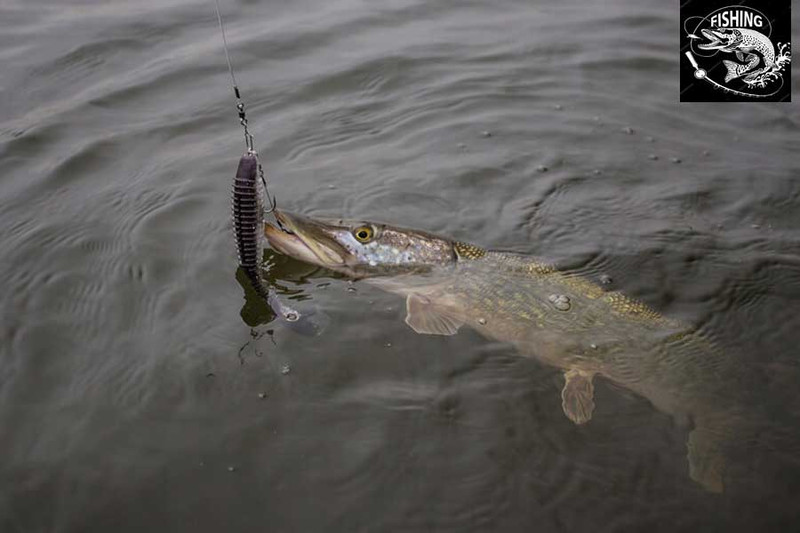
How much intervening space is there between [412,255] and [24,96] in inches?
178

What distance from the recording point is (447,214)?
211 inches

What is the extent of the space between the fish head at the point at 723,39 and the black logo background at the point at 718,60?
0.40 ft

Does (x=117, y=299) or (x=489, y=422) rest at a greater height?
(x=117, y=299)

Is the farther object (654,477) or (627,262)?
(627,262)

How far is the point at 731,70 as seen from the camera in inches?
291

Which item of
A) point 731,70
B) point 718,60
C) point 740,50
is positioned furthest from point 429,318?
point 740,50

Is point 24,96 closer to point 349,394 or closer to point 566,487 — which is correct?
point 349,394

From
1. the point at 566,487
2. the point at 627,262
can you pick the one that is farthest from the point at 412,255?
the point at 566,487

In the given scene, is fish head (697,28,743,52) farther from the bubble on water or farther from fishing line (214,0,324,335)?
fishing line (214,0,324,335)

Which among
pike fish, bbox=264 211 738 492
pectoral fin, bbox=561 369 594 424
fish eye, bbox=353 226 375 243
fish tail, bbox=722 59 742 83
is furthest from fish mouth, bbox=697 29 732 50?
pectoral fin, bbox=561 369 594 424

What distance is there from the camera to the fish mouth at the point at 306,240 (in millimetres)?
4355

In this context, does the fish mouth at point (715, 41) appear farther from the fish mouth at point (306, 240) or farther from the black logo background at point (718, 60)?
the fish mouth at point (306, 240)

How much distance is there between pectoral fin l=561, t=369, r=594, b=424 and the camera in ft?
12.3

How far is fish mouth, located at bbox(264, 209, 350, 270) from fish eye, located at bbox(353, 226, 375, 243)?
0.39 feet
